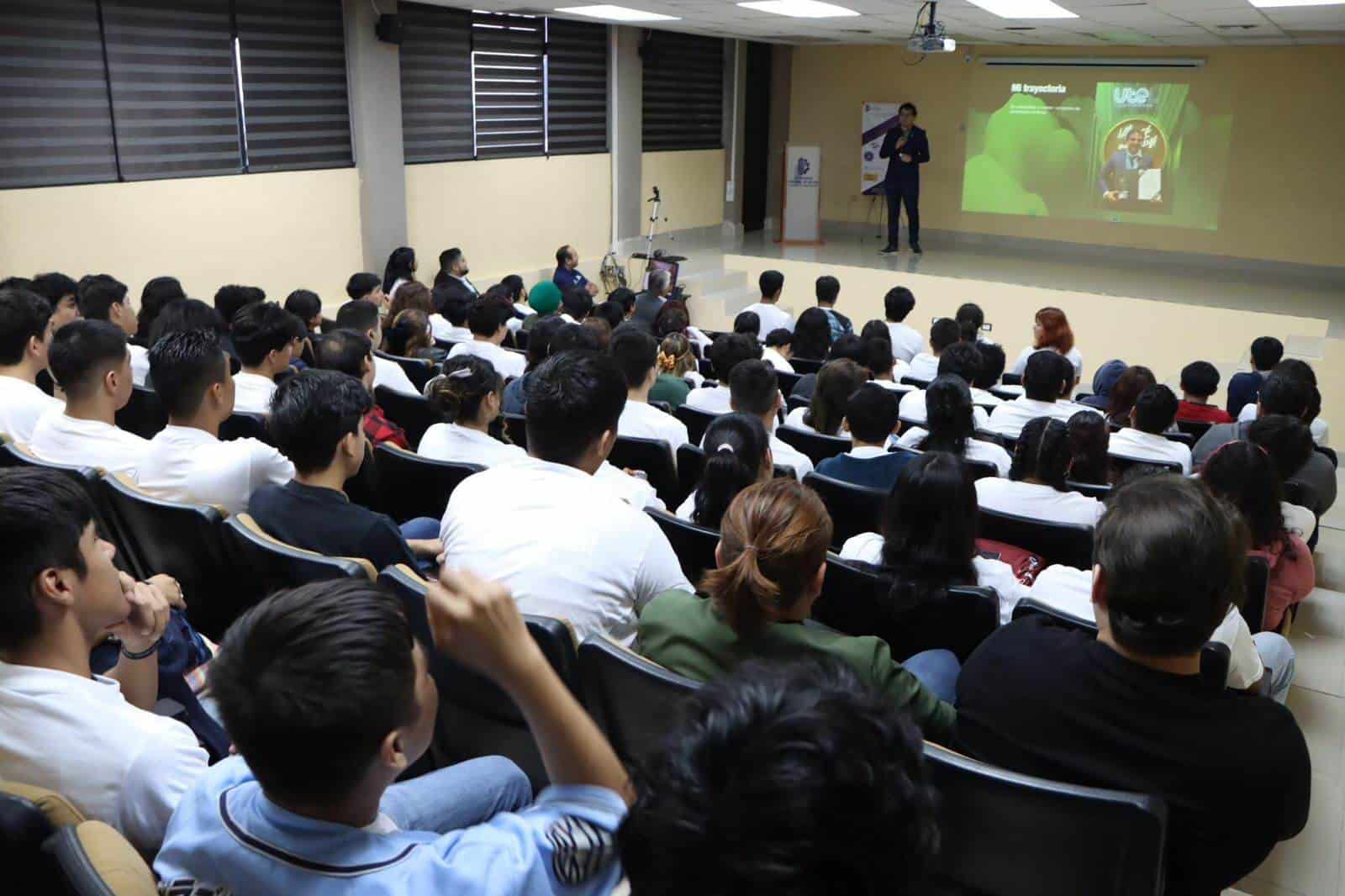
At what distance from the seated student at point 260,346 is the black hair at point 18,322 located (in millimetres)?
605

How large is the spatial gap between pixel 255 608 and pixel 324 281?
24.9 ft

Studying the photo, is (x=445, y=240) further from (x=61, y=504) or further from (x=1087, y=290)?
(x=61, y=504)

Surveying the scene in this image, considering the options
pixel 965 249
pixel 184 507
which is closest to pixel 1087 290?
pixel 965 249

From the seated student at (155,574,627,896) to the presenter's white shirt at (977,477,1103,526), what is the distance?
219 centimetres

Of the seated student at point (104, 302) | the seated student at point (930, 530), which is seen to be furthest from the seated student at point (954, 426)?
the seated student at point (104, 302)

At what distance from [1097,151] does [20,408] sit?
11.3 meters

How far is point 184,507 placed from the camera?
2248mm

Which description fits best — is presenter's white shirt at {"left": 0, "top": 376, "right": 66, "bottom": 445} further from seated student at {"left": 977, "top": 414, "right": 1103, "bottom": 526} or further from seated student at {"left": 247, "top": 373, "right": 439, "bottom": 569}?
seated student at {"left": 977, "top": 414, "right": 1103, "bottom": 526}

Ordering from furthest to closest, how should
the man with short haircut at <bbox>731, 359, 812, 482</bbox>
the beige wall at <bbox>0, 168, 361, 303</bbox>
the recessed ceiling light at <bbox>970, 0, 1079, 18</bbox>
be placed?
the recessed ceiling light at <bbox>970, 0, 1079, 18</bbox>, the beige wall at <bbox>0, 168, 361, 303</bbox>, the man with short haircut at <bbox>731, 359, 812, 482</bbox>

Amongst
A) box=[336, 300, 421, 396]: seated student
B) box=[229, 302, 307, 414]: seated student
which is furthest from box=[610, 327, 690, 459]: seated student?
box=[229, 302, 307, 414]: seated student

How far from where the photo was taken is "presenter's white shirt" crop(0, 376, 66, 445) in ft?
10.9

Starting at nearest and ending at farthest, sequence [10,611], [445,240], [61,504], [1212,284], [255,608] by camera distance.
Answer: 1. [255,608]
2. [10,611]
3. [61,504]
4. [445,240]
5. [1212,284]

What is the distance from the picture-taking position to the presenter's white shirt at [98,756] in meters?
1.37

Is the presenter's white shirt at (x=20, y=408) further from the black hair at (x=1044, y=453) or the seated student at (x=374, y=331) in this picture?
the black hair at (x=1044, y=453)
